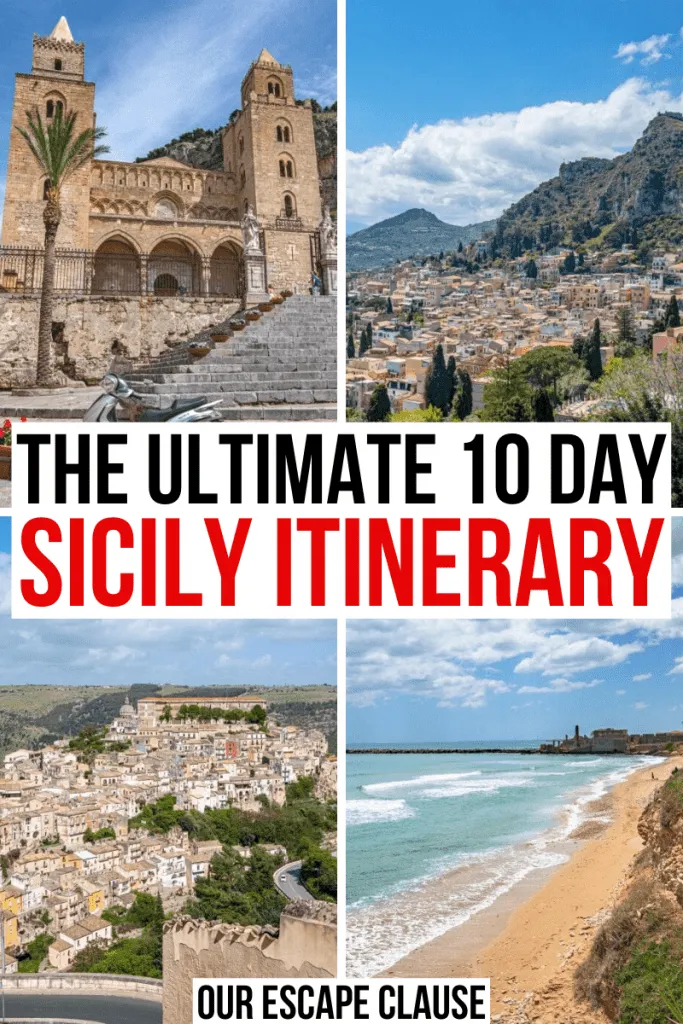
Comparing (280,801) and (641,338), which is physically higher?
(641,338)

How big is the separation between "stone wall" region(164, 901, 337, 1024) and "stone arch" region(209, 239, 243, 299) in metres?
3.64

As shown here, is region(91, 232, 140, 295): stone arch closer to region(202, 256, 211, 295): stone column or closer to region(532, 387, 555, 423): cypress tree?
region(202, 256, 211, 295): stone column

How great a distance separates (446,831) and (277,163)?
159 inches

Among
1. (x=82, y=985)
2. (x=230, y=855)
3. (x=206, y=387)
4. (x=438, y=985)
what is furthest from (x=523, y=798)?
(x=206, y=387)

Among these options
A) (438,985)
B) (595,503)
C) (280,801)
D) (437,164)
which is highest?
(437,164)

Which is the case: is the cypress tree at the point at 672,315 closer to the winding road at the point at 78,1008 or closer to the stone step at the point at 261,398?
the stone step at the point at 261,398

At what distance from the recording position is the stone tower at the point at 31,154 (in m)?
5.41

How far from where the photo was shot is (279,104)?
5.58 meters

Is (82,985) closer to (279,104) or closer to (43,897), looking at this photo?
(43,897)

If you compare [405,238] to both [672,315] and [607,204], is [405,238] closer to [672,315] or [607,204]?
[607,204]

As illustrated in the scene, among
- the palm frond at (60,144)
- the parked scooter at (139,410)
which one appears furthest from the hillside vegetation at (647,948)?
the palm frond at (60,144)

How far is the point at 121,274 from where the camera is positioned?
5941 millimetres

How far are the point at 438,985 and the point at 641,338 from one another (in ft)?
12.4

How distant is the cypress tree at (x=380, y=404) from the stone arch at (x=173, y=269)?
4.44 feet
